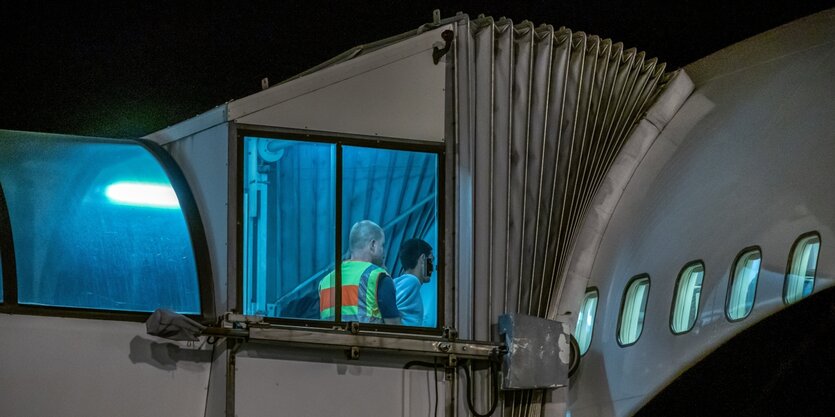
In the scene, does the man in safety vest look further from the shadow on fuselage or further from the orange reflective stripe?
the shadow on fuselage

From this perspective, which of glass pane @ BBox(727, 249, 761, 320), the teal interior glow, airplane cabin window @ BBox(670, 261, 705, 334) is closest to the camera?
the teal interior glow

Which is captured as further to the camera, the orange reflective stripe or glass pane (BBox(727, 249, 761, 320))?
glass pane (BBox(727, 249, 761, 320))

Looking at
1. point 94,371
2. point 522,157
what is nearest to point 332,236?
point 522,157

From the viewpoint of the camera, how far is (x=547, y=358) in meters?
11.8

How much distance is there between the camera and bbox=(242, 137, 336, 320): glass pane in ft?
35.9

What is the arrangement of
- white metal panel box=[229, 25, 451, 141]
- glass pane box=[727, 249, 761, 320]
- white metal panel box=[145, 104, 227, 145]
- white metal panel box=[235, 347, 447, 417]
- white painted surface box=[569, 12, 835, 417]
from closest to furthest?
white metal panel box=[235, 347, 447, 417] → white metal panel box=[145, 104, 227, 145] → white metal panel box=[229, 25, 451, 141] → white painted surface box=[569, 12, 835, 417] → glass pane box=[727, 249, 761, 320]

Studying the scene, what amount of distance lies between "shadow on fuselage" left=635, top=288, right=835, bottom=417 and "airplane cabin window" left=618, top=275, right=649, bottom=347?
683 mm

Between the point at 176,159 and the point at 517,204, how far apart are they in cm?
315

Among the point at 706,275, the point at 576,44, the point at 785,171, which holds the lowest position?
the point at 706,275

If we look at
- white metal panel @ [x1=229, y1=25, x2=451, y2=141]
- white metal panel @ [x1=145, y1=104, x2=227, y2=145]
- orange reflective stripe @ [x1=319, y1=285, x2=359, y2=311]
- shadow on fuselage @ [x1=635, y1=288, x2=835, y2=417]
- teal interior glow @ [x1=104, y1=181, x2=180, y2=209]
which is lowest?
shadow on fuselage @ [x1=635, y1=288, x2=835, y2=417]

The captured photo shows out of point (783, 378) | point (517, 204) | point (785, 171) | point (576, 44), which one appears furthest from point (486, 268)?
point (783, 378)

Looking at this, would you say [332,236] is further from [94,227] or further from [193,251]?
[94,227]

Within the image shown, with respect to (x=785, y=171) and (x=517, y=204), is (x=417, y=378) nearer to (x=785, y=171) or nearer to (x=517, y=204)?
(x=517, y=204)

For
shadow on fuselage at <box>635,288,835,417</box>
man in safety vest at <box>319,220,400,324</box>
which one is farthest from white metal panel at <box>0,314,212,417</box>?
shadow on fuselage at <box>635,288,835,417</box>
